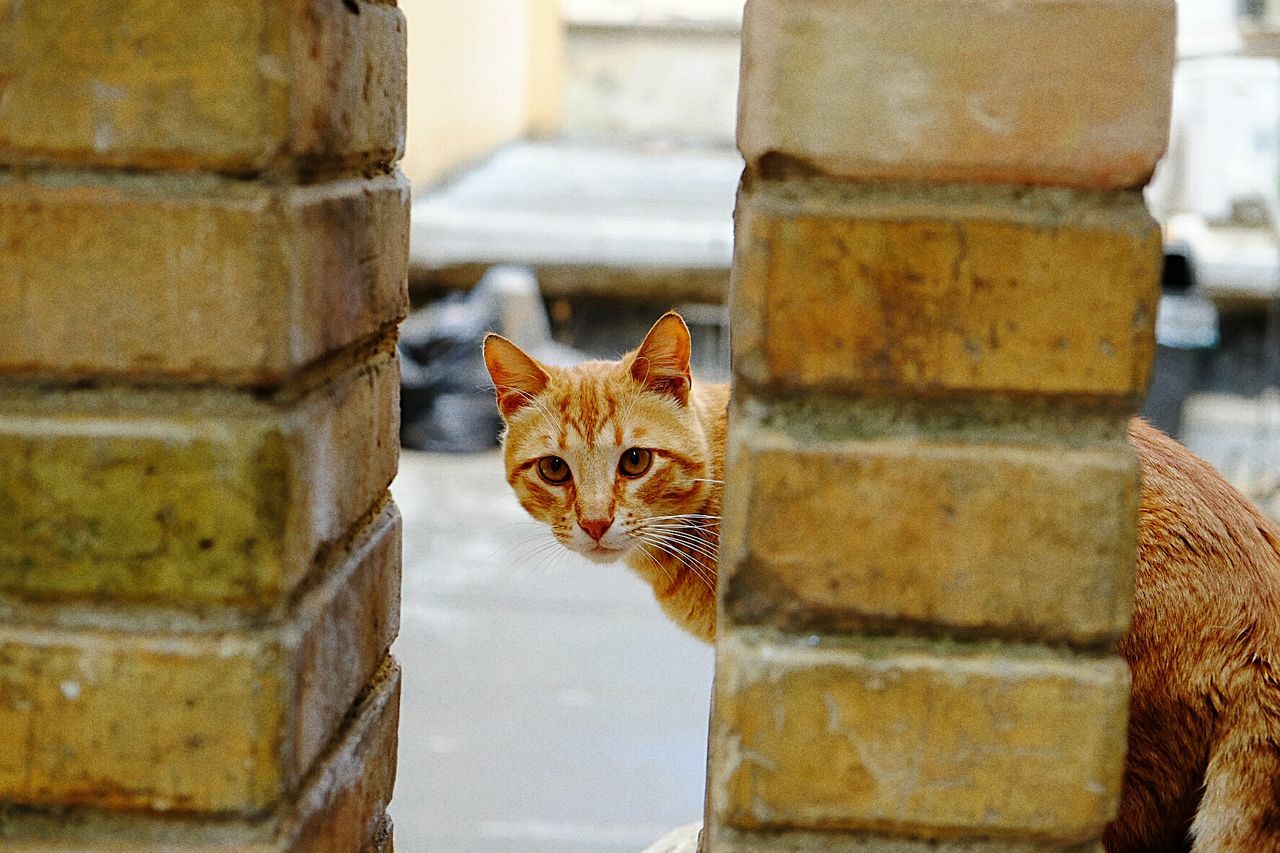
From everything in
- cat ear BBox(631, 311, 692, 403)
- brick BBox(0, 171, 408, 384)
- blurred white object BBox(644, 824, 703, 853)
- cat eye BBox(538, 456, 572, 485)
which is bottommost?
blurred white object BBox(644, 824, 703, 853)

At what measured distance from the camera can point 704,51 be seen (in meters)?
15.6

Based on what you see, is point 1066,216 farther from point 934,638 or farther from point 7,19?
point 7,19

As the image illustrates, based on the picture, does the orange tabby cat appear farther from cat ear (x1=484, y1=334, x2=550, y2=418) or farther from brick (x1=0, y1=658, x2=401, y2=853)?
brick (x1=0, y1=658, x2=401, y2=853)

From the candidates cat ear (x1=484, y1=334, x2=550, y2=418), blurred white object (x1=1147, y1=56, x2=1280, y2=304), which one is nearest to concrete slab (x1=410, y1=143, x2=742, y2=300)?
blurred white object (x1=1147, y1=56, x2=1280, y2=304)

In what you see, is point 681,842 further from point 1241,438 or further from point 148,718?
point 1241,438

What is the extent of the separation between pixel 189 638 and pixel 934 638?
52cm

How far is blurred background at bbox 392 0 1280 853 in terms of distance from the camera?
2.68m

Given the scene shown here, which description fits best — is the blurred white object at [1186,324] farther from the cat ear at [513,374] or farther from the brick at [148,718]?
the brick at [148,718]

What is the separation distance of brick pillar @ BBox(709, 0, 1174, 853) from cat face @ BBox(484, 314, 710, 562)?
98 centimetres

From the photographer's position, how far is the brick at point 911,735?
91 cm

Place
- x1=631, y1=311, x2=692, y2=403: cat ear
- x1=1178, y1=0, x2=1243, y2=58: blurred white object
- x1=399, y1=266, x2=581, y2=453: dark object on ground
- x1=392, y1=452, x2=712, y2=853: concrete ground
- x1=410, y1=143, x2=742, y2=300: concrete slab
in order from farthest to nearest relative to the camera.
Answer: x1=1178, y1=0, x2=1243, y2=58: blurred white object < x1=410, y1=143, x2=742, y2=300: concrete slab < x1=399, y1=266, x2=581, y2=453: dark object on ground < x1=392, y1=452, x2=712, y2=853: concrete ground < x1=631, y1=311, x2=692, y2=403: cat ear

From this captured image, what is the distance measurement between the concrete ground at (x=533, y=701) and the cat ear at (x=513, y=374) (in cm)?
23

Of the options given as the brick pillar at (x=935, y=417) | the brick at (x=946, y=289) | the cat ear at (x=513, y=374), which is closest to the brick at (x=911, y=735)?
the brick pillar at (x=935, y=417)

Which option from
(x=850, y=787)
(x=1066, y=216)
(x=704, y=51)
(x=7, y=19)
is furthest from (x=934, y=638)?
(x=704, y=51)
